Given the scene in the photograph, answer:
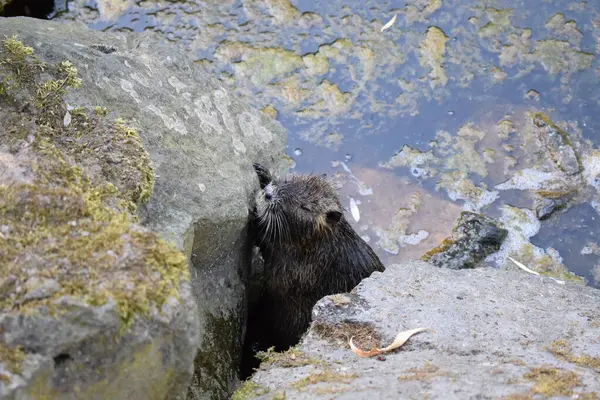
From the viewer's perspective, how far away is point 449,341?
11.1 feet

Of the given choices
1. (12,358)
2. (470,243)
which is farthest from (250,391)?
(470,243)

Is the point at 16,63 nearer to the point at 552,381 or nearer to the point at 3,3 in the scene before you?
the point at 552,381

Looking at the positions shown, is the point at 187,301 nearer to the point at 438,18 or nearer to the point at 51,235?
the point at 51,235

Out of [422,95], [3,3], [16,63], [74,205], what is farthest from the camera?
[422,95]

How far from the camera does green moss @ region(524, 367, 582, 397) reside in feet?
8.48

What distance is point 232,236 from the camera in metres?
4.03

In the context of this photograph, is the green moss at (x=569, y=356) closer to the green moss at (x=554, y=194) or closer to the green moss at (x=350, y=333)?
the green moss at (x=350, y=333)

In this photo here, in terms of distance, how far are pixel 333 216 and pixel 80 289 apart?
2.89 metres

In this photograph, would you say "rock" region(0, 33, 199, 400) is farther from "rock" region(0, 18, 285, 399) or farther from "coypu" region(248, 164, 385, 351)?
"coypu" region(248, 164, 385, 351)

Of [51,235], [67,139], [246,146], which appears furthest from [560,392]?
[246,146]

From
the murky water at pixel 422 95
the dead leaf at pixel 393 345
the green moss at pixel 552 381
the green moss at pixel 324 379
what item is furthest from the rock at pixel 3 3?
the green moss at pixel 552 381

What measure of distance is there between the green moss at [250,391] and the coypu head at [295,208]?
1.68 metres

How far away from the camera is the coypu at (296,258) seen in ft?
15.6

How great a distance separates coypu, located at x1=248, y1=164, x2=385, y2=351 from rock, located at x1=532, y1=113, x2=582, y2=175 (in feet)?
7.48
